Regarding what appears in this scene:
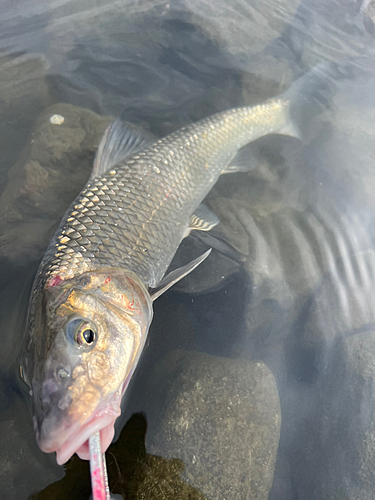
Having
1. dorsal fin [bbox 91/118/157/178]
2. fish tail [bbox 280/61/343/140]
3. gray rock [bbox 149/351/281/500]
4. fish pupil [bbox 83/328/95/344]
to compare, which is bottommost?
gray rock [bbox 149/351/281/500]

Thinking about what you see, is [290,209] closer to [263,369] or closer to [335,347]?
[335,347]

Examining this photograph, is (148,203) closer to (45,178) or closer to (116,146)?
(116,146)

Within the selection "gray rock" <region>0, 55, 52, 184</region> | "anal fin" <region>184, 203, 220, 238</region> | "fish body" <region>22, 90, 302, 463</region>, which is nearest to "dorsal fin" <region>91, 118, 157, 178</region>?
"fish body" <region>22, 90, 302, 463</region>

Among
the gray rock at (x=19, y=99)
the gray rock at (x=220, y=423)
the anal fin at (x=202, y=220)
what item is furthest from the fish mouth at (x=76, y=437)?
the gray rock at (x=19, y=99)

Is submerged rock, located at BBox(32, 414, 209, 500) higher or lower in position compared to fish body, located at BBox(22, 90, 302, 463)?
lower

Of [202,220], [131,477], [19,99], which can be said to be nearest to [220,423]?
[131,477]

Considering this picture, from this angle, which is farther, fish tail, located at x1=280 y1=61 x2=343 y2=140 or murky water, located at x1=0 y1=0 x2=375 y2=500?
fish tail, located at x1=280 y1=61 x2=343 y2=140

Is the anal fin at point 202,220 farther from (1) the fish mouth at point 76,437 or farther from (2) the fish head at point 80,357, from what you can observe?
(1) the fish mouth at point 76,437

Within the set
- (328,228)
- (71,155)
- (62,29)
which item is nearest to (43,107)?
(71,155)

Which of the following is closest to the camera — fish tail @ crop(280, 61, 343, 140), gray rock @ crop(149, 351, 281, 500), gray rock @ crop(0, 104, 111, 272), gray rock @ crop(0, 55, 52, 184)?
gray rock @ crop(149, 351, 281, 500)

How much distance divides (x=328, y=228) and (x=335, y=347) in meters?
1.28

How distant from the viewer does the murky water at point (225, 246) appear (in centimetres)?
211

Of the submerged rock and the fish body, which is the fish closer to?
the fish body

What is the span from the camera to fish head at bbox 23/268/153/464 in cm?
140
